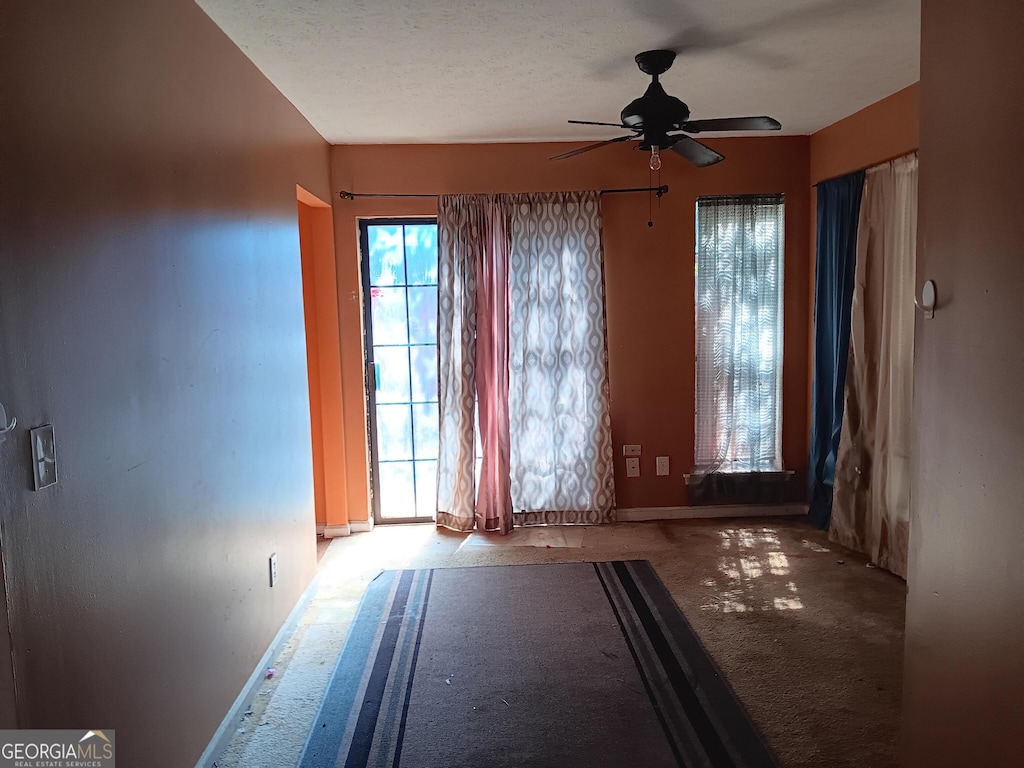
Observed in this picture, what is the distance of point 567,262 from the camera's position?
4176 mm

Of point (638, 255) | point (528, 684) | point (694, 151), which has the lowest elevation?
point (528, 684)

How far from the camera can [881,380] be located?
11.5ft

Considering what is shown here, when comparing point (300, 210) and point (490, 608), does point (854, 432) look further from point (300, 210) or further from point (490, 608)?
point (300, 210)

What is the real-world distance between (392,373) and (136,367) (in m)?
2.69

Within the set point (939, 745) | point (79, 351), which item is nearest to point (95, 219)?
point (79, 351)

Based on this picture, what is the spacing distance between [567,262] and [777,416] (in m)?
1.71

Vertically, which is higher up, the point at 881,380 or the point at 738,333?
the point at 738,333

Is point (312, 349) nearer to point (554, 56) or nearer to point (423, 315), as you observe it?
point (423, 315)

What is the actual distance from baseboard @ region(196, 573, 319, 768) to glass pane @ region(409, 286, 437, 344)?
1.73m

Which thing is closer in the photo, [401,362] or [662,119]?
[662,119]

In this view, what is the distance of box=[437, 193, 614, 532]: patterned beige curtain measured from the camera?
4.12 m

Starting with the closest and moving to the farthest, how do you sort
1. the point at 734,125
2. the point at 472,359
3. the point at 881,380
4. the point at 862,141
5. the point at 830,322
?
the point at 734,125 < the point at 881,380 < the point at 862,141 < the point at 830,322 < the point at 472,359

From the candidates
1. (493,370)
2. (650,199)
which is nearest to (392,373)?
(493,370)

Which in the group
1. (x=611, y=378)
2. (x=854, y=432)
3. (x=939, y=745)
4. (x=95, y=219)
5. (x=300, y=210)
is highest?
(x=300, y=210)
